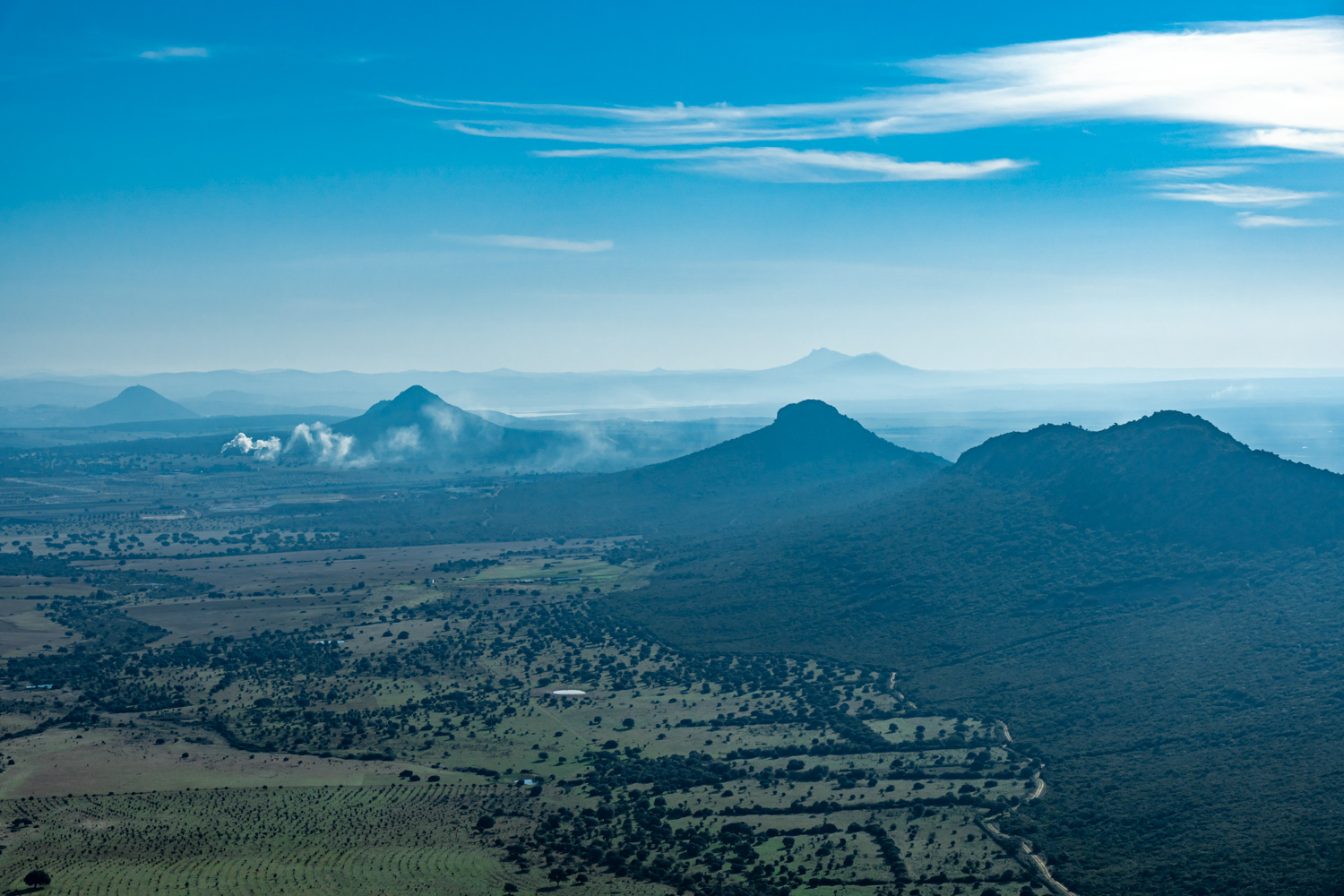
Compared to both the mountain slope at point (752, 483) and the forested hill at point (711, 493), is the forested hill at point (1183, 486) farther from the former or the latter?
the forested hill at point (711, 493)

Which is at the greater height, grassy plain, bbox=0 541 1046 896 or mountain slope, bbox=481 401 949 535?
mountain slope, bbox=481 401 949 535

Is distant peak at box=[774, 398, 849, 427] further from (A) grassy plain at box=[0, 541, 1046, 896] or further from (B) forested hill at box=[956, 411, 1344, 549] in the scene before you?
(A) grassy plain at box=[0, 541, 1046, 896]

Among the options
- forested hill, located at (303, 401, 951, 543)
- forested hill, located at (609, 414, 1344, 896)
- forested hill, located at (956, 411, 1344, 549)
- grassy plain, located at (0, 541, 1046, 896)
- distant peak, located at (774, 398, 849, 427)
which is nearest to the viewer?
grassy plain, located at (0, 541, 1046, 896)

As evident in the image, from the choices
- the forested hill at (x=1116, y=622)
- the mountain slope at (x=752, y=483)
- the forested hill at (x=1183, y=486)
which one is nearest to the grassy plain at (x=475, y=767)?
the forested hill at (x=1116, y=622)

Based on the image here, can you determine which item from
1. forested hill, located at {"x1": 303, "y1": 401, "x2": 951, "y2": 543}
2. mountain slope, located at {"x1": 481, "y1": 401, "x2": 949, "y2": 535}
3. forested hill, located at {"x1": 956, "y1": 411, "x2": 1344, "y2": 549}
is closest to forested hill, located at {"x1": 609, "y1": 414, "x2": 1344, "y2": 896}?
forested hill, located at {"x1": 956, "y1": 411, "x2": 1344, "y2": 549}

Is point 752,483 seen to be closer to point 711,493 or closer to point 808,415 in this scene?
point 711,493

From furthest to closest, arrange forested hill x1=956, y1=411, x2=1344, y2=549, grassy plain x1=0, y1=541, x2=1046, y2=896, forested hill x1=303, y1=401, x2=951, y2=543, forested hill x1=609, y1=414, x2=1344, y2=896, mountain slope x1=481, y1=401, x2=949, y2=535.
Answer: forested hill x1=303, y1=401, x2=951, y2=543 < mountain slope x1=481, y1=401, x2=949, y2=535 < forested hill x1=956, y1=411, x2=1344, y2=549 < forested hill x1=609, y1=414, x2=1344, y2=896 < grassy plain x1=0, y1=541, x2=1046, y2=896
